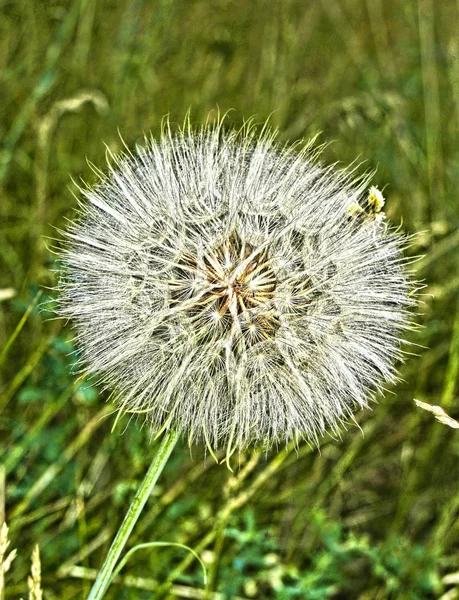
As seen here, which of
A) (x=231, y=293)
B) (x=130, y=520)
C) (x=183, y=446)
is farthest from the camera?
(x=183, y=446)

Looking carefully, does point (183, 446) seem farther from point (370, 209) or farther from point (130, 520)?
point (370, 209)

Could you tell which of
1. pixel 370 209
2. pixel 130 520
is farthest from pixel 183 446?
pixel 370 209

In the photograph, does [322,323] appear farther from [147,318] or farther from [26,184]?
[26,184]

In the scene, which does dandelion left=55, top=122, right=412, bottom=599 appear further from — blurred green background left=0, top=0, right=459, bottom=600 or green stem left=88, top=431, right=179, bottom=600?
blurred green background left=0, top=0, right=459, bottom=600

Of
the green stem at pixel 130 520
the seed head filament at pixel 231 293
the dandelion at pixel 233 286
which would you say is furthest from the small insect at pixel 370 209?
the green stem at pixel 130 520

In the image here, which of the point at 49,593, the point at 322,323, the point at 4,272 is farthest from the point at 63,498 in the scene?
the point at 322,323

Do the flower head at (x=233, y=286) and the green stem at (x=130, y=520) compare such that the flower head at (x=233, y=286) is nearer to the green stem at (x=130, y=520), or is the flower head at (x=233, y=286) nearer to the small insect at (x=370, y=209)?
the small insect at (x=370, y=209)

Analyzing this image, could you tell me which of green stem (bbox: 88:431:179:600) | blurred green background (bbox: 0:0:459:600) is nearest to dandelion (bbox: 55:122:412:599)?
green stem (bbox: 88:431:179:600)
